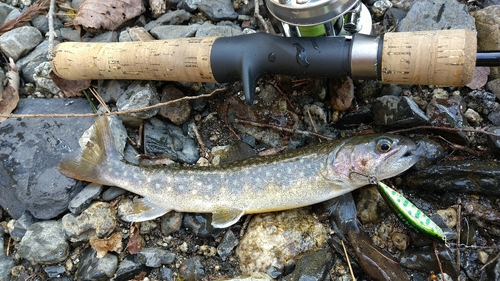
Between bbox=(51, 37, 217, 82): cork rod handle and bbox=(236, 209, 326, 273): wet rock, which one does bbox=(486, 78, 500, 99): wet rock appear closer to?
bbox=(236, 209, 326, 273): wet rock

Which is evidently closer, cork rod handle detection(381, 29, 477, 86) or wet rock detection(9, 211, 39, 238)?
cork rod handle detection(381, 29, 477, 86)

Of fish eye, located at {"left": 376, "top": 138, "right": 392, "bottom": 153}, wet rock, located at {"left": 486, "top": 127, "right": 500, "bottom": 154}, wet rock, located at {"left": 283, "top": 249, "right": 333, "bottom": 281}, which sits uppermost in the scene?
fish eye, located at {"left": 376, "top": 138, "right": 392, "bottom": 153}

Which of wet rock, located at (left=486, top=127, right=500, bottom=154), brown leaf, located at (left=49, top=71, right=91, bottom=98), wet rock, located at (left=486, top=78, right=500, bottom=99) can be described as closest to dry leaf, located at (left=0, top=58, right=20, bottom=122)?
brown leaf, located at (left=49, top=71, right=91, bottom=98)

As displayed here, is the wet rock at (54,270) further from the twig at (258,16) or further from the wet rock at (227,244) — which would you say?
the twig at (258,16)

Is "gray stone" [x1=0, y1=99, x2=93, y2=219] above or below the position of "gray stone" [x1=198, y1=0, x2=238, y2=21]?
below

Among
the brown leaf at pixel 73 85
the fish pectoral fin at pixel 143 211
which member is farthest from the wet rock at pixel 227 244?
the brown leaf at pixel 73 85
